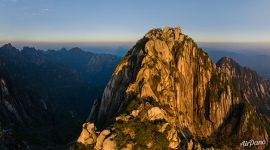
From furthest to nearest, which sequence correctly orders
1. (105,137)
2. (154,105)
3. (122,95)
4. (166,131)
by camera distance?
(122,95), (154,105), (166,131), (105,137)

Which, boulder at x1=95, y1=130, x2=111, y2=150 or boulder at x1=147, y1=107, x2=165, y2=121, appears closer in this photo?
boulder at x1=95, y1=130, x2=111, y2=150

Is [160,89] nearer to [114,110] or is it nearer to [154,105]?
[114,110]

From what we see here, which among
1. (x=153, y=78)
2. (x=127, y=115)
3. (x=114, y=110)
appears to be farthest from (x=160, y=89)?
(x=127, y=115)

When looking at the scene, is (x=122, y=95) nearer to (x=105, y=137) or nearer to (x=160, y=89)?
(x=160, y=89)

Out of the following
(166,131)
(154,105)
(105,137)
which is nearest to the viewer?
(105,137)

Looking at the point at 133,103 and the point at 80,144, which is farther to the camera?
the point at 133,103

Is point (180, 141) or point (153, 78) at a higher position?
point (153, 78)

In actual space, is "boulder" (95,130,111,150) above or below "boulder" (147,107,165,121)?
below

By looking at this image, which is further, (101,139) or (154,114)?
(154,114)

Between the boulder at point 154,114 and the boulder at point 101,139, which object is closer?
the boulder at point 101,139

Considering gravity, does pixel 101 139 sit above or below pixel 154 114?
below

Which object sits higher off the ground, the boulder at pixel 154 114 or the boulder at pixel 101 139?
the boulder at pixel 154 114
